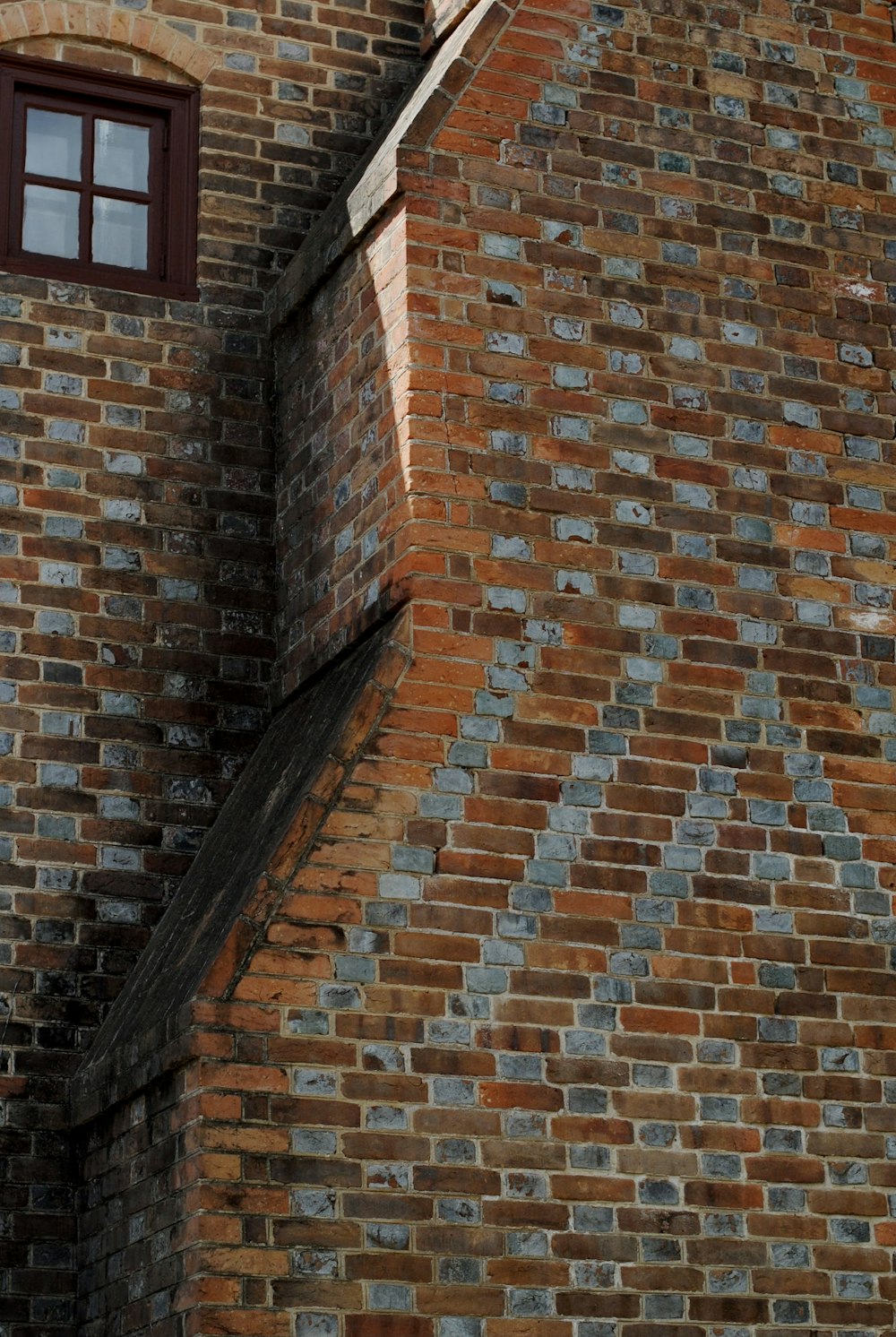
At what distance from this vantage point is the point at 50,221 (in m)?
8.48

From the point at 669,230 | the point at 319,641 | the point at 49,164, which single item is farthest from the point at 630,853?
the point at 49,164

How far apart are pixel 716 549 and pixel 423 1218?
2516mm

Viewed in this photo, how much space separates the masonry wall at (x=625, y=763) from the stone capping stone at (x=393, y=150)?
0.08 m

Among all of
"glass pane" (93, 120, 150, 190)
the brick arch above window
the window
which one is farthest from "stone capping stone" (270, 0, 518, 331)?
the brick arch above window

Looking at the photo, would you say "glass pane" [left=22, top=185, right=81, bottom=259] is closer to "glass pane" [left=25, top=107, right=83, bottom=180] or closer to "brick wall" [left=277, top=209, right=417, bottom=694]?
"glass pane" [left=25, top=107, right=83, bottom=180]

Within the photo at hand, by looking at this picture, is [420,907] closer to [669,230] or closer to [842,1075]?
[842,1075]

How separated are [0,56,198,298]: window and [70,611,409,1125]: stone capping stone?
78.3 inches

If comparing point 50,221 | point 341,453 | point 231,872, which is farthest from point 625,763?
point 50,221

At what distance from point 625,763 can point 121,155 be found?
3.50 meters

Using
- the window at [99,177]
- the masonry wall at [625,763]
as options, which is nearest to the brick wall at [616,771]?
the masonry wall at [625,763]

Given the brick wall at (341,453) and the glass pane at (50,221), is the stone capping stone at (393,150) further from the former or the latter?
the glass pane at (50,221)

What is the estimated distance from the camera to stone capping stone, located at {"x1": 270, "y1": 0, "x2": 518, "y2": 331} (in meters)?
7.33

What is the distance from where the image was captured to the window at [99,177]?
8445mm

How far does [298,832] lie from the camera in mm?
6516
